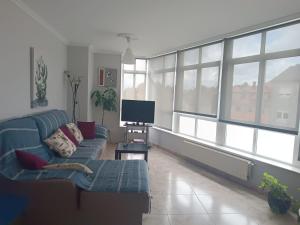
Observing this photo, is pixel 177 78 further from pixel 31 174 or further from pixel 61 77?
pixel 31 174

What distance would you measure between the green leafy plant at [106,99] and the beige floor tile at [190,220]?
375cm

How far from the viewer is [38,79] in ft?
11.2

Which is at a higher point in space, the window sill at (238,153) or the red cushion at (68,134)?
the red cushion at (68,134)

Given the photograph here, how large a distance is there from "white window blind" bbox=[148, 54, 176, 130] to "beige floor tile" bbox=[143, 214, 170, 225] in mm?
3193

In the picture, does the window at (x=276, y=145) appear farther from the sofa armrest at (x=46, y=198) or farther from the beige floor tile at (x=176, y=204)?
the sofa armrest at (x=46, y=198)

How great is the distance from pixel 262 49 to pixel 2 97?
3.54 metres

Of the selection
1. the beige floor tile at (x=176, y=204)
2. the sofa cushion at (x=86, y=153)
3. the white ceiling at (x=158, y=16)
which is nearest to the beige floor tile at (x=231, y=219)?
the beige floor tile at (x=176, y=204)

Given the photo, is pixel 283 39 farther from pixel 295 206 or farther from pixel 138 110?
pixel 138 110

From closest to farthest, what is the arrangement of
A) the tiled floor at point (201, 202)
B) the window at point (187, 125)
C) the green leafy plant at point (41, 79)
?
the tiled floor at point (201, 202) → the green leafy plant at point (41, 79) → the window at point (187, 125)

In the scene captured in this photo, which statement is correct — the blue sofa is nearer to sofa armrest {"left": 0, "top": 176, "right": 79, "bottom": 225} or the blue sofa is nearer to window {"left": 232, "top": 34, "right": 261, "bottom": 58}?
sofa armrest {"left": 0, "top": 176, "right": 79, "bottom": 225}

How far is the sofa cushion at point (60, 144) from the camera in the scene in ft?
9.82

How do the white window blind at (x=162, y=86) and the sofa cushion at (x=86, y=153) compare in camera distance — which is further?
the white window blind at (x=162, y=86)

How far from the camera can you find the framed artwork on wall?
5961 mm

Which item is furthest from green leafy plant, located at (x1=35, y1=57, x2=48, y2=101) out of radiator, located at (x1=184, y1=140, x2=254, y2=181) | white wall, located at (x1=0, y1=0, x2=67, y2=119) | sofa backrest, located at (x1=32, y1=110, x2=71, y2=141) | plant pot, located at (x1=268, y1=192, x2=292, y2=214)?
plant pot, located at (x1=268, y1=192, x2=292, y2=214)
